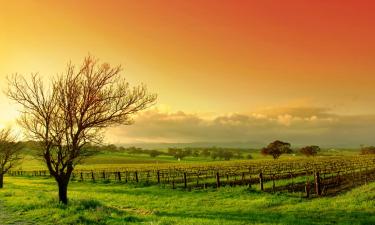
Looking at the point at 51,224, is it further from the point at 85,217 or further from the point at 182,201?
the point at 182,201

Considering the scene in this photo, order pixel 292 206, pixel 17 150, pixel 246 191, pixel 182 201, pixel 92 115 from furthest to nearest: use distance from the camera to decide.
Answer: pixel 17 150, pixel 246 191, pixel 182 201, pixel 92 115, pixel 292 206

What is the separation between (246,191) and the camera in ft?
126

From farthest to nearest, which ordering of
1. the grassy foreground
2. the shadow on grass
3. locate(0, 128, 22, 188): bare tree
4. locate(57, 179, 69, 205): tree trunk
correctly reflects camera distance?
locate(0, 128, 22, 188): bare tree
locate(57, 179, 69, 205): tree trunk
the grassy foreground
the shadow on grass

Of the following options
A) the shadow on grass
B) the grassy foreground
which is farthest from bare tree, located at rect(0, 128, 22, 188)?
the shadow on grass

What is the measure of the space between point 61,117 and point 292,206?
17.6m

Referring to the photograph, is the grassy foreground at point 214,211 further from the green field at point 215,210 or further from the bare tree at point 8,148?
the bare tree at point 8,148

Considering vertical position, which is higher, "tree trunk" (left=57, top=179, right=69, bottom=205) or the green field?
"tree trunk" (left=57, top=179, right=69, bottom=205)

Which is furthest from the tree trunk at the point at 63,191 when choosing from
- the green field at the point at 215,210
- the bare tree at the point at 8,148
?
the bare tree at the point at 8,148

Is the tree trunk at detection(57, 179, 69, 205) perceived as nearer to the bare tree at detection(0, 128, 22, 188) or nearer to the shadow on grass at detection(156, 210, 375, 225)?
the shadow on grass at detection(156, 210, 375, 225)

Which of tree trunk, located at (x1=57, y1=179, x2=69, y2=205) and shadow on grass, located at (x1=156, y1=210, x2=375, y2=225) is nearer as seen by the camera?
shadow on grass, located at (x1=156, y1=210, x2=375, y2=225)

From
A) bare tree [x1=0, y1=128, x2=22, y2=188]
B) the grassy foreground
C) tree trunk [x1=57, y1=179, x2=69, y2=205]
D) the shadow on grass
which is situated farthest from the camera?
bare tree [x1=0, y1=128, x2=22, y2=188]

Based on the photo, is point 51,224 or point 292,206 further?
point 292,206

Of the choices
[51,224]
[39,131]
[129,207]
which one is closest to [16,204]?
[39,131]

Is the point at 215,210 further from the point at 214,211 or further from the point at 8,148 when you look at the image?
the point at 8,148
